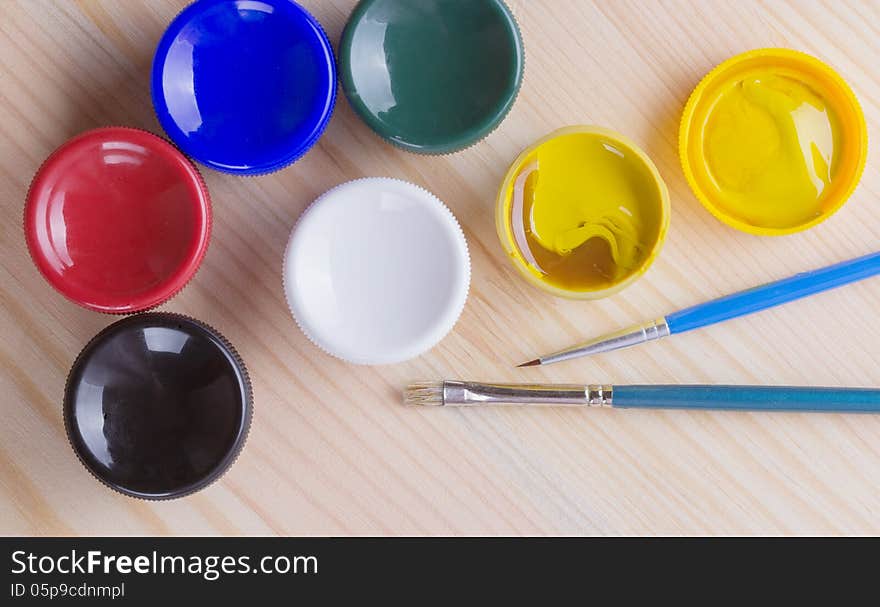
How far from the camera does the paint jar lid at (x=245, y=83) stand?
756mm

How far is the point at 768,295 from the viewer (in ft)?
2.69

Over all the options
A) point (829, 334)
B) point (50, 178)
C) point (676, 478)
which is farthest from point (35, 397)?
point (829, 334)

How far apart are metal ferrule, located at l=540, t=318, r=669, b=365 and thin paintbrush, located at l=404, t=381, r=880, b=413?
0.03 meters

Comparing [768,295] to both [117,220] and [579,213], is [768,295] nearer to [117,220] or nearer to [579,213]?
[579,213]

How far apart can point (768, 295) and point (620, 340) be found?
0.43 ft

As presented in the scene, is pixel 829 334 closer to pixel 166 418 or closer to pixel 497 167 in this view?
pixel 497 167

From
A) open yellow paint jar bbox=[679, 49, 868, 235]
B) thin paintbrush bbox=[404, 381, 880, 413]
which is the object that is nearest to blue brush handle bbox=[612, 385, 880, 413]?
thin paintbrush bbox=[404, 381, 880, 413]

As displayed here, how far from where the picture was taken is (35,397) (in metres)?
0.82

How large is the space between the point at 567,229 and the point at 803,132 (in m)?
0.22

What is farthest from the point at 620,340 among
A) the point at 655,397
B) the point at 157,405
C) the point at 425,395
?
the point at 157,405

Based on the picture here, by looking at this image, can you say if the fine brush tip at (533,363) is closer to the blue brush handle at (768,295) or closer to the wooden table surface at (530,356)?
the wooden table surface at (530,356)

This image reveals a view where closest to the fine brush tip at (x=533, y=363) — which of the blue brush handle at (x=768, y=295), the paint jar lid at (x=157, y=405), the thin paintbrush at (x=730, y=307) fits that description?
the thin paintbrush at (x=730, y=307)

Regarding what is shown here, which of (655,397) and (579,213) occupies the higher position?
(579,213)

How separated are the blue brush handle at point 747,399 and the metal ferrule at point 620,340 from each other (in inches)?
1.5
